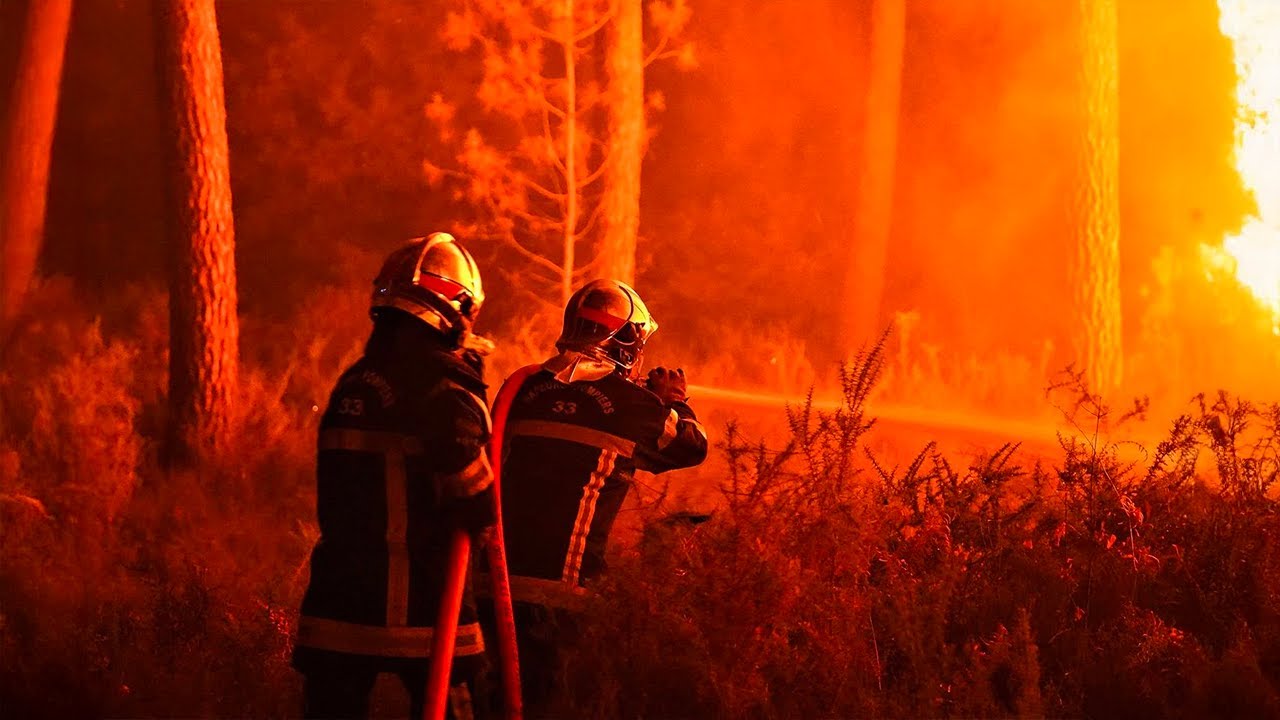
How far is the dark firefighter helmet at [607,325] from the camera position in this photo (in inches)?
236

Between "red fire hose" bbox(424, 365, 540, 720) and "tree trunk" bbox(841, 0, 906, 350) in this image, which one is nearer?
"red fire hose" bbox(424, 365, 540, 720)

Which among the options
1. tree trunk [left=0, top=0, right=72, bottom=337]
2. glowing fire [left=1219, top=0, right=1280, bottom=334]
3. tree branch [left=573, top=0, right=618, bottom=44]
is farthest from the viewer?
tree trunk [left=0, top=0, right=72, bottom=337]

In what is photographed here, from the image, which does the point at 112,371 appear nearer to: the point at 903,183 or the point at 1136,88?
the point at 903,183

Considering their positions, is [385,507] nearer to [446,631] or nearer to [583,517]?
[446,631]

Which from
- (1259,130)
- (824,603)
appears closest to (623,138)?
(1259,130)

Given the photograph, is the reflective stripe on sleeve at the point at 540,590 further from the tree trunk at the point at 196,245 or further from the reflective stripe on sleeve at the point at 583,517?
the tree trunk at the point at 196,245

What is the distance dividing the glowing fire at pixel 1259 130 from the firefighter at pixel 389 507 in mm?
13643

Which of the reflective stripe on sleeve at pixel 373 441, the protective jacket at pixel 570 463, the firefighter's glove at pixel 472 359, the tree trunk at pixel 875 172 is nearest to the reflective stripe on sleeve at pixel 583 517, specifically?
the protective jacket at pixel 570 463

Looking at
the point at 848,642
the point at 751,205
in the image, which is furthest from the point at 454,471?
the point at 751,205

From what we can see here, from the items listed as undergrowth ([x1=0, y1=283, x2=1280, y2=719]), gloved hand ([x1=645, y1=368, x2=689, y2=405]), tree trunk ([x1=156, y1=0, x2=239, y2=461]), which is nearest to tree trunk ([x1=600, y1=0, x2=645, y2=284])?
tree trunk ([x1=156, y1=0, x2=239, y2=461])

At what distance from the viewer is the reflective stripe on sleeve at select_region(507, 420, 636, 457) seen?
5746 millimetres

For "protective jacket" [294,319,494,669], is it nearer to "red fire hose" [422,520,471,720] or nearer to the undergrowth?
"red fire hose" [422,520,471,720]

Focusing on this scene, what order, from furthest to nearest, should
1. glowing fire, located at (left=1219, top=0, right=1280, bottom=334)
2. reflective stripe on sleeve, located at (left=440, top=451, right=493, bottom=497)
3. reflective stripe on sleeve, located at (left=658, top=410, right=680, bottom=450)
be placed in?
glowing fire, located at (left=1219, top=0, right=1280, bottom=334) < reflective stripe on sleeve, located at (left=658, top=410, right=680, bottom=450) < reflective stripe on sleeve, located at (left=440, top=451, right=493, bottom=497)

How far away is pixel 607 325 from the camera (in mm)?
6000
